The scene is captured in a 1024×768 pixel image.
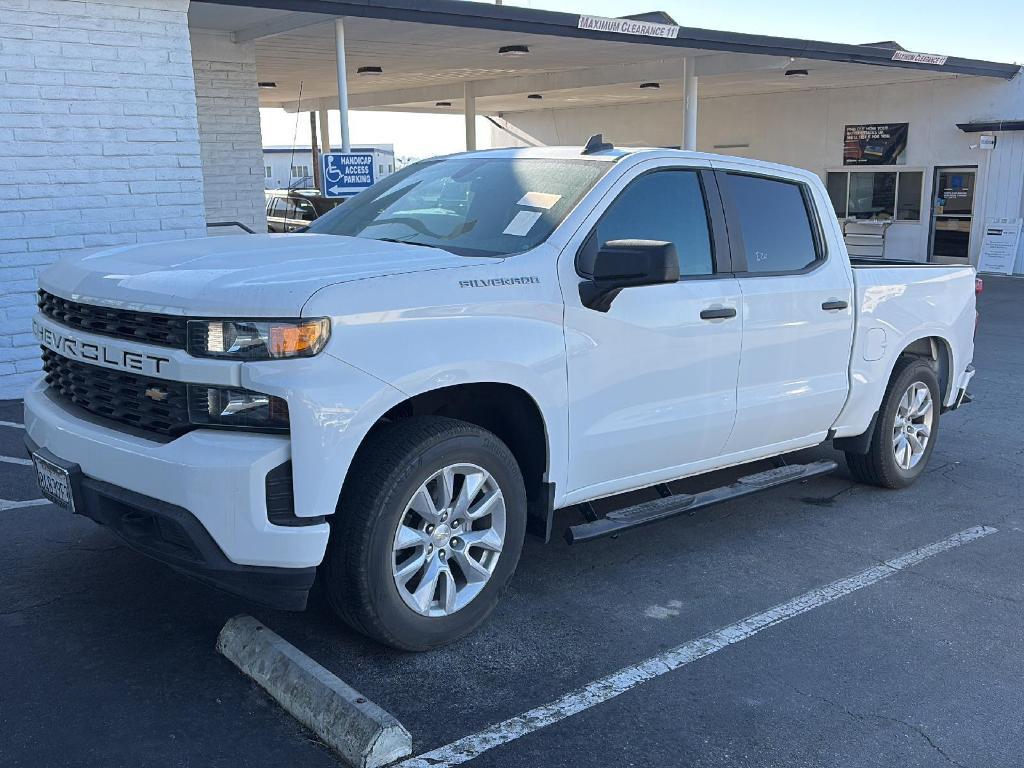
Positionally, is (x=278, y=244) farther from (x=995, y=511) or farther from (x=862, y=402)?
Answer: (x=995, y=511)

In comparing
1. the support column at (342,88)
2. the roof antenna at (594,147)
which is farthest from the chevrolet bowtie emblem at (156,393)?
the support column at (342,88)

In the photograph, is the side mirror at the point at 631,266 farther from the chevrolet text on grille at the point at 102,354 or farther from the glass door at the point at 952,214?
the glass door at the point at 952,214

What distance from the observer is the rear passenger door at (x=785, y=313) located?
508 cm

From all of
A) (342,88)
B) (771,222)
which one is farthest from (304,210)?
(771,222)

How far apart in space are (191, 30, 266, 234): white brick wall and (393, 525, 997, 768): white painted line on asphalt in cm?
1057

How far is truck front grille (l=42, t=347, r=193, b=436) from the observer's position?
3.53 m

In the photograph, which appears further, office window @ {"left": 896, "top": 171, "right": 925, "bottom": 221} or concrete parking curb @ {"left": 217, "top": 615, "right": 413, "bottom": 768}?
office window @ {"left": 896, "top": 171, "right": 925, "bottom": 221}

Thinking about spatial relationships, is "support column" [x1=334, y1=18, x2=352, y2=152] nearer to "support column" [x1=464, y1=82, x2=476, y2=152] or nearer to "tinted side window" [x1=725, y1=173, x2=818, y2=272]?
"tinted side window" [x1=725, y1=173, x2=818, y2=272]

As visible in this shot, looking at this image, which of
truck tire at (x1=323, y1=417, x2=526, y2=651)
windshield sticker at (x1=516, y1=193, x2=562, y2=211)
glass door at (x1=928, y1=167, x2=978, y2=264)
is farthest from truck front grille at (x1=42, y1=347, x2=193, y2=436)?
glass door at (x1=928, y1=167, x2=978, y2=264)

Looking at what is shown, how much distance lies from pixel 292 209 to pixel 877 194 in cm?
1326

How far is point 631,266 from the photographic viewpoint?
4062 millimetres

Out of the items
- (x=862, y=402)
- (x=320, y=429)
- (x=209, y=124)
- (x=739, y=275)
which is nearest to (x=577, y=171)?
(x=739, y=275)

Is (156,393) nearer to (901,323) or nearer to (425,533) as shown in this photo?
(425,533)

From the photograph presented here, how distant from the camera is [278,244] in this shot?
4.32 metres
